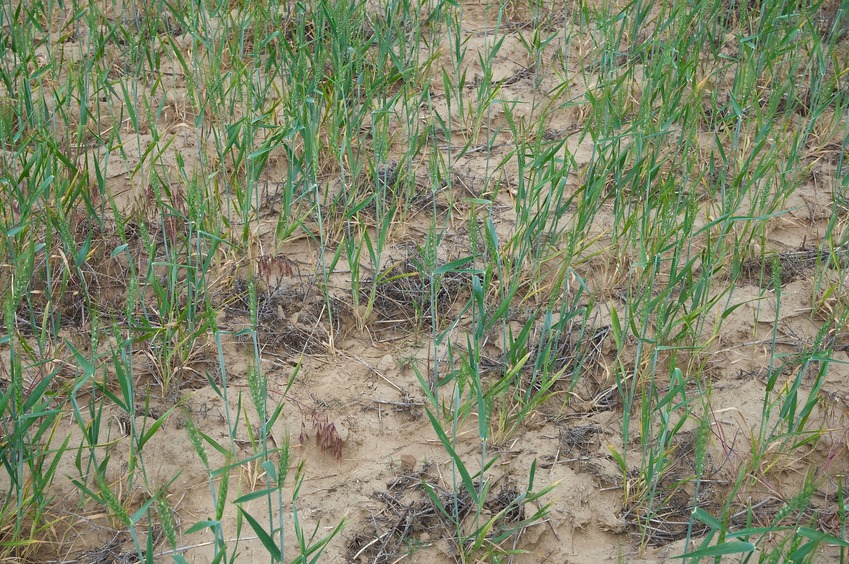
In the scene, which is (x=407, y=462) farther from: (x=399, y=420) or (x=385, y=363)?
(x=385, y=363)

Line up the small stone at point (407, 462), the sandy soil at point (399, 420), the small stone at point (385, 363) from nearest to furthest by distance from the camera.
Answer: the sandy soil at point (399, 420) < the small stone at point (407, 462) < the small stone at point (385, 363)

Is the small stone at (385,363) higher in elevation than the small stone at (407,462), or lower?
higher

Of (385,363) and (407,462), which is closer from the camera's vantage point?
(407,462)

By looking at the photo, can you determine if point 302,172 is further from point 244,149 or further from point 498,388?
point 498,388

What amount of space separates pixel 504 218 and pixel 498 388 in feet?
2.55

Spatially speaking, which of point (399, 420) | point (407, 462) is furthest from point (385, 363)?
point (407, 462)

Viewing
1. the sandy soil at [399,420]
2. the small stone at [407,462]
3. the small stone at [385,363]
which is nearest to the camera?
the sandy soil at [399,420]

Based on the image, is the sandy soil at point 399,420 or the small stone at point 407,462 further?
the small stone at point 407,462

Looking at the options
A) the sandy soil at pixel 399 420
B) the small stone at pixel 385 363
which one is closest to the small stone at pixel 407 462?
the sandy soil at pixel 399 420

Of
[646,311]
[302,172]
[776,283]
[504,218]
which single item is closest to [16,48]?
[302,172]

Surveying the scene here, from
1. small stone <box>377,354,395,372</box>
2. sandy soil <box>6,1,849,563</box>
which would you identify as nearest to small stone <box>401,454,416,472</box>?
sandy soil <box>6,1,849,563</box>

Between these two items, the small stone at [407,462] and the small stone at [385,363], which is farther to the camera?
the small stone at [385,363]

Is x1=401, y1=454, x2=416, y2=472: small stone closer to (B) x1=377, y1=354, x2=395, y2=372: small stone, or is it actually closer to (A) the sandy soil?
(A) the sandy soil

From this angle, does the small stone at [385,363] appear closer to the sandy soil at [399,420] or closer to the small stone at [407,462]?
the sandy soil at [399,420]
